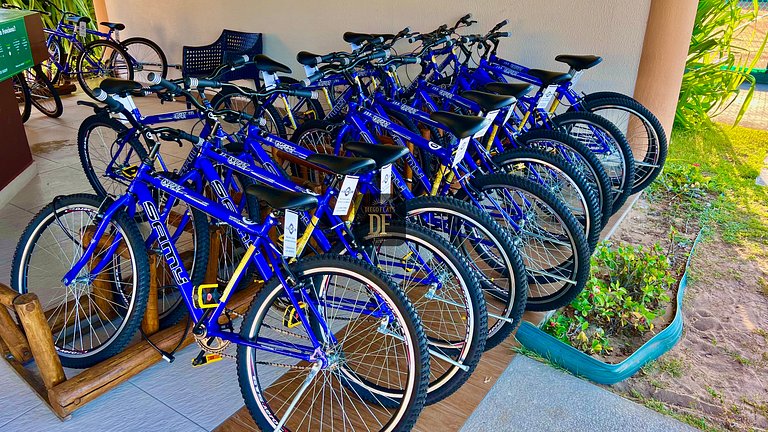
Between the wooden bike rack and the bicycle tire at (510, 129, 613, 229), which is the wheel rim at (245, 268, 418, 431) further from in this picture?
the bicycle tire at (510, 129, 613, 229)

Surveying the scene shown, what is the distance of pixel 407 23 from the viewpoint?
14.8 feet

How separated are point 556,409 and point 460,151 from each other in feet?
3.39

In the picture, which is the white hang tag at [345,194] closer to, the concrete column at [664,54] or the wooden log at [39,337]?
the wooden log at [39,337]

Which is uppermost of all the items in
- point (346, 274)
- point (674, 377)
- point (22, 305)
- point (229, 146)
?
point (229, 146)

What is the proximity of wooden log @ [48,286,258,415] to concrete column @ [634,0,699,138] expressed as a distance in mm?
3223

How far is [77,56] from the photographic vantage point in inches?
235

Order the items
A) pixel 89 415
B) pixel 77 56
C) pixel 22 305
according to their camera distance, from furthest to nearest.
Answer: pixel 77 56
pixel 89 415
pixel 22 305

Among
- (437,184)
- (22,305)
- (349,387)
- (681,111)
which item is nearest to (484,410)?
(349,387)

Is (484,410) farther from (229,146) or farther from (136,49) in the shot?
(136,49)

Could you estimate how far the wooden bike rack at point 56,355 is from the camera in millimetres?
1790

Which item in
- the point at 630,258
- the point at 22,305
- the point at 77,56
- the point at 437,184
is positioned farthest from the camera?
the point at 77,56

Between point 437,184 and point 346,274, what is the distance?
95 centimetres

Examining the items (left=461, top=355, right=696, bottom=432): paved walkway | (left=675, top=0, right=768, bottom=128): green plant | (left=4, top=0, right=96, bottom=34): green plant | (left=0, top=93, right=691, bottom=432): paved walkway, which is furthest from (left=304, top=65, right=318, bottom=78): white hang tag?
(left=4, top=0, right=96, bottom=34): green plant

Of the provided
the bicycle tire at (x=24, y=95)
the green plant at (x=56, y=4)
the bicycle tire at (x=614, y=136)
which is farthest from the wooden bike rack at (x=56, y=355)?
the green plant at (x=56, y=4)
